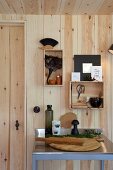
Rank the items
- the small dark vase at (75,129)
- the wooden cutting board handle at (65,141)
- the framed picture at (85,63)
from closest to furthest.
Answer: the wooden cutting board handle at (65,141), the small dark vase at (75,129), the framed picture at (85,63)

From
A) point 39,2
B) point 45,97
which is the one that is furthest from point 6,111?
point 39,2

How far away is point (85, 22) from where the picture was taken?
10.2 ft

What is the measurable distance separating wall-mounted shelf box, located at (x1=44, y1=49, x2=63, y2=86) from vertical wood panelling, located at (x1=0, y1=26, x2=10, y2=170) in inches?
19.2

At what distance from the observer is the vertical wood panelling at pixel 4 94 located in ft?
10.3

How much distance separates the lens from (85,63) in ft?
9.99

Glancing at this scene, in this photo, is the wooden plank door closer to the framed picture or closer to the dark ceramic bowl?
the framed picture

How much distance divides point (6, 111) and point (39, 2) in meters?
1.33

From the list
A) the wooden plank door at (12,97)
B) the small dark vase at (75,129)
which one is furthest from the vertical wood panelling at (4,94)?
the small dark vase at (75,129)

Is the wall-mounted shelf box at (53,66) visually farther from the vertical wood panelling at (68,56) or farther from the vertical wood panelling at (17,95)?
the vertical wood panelling at (17,95)

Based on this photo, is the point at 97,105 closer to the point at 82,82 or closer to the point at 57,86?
Answer: the point at 82,82

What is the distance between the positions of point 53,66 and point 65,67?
5.8 inches

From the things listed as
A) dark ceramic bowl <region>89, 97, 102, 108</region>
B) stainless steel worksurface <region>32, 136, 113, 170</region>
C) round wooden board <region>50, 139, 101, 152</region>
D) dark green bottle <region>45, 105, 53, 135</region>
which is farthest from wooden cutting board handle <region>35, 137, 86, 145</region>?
dark ceramic bowl <region>89, 97, 102, 108</region>

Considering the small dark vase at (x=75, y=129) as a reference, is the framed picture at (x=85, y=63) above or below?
above

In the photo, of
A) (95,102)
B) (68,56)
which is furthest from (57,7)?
(95,102)
